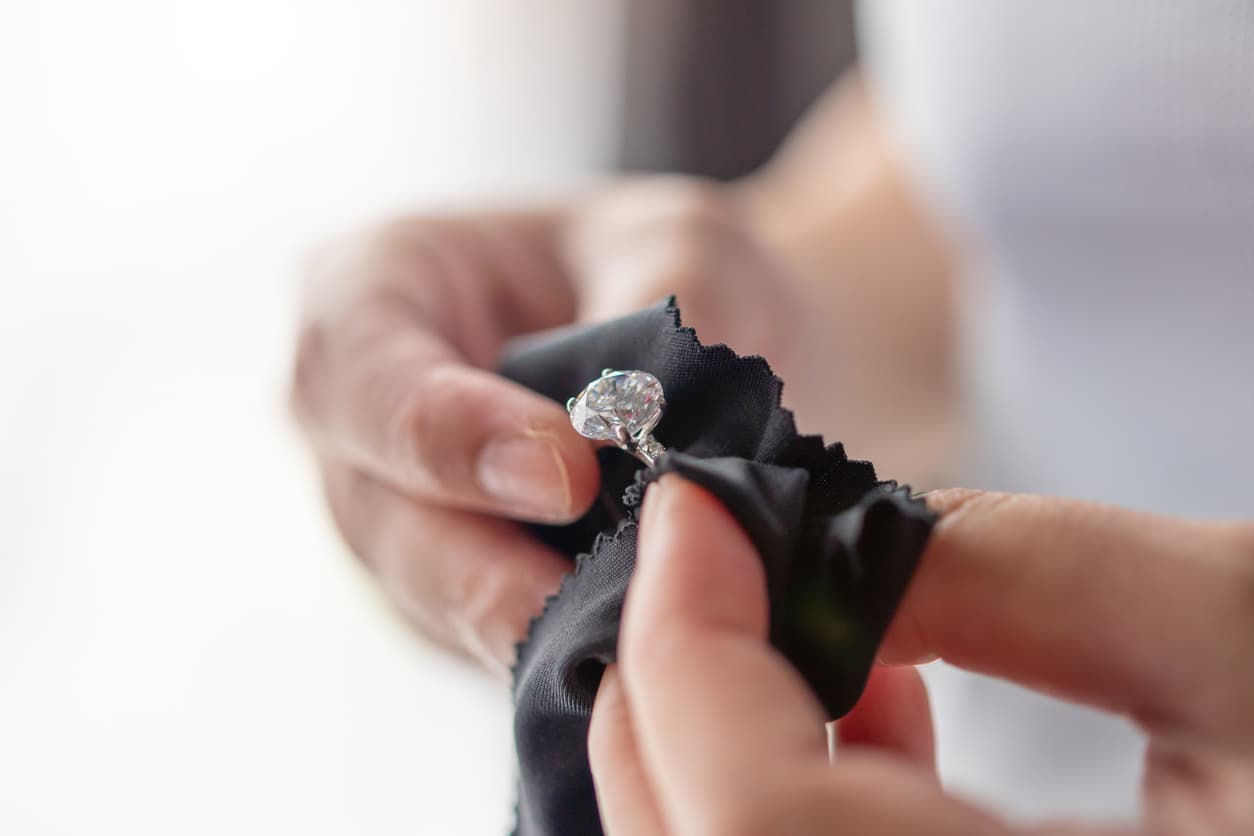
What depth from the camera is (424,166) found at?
1.17 meters

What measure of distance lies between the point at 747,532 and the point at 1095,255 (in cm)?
55

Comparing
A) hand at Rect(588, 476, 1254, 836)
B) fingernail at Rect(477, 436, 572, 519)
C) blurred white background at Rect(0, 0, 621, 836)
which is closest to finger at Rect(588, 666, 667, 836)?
hand at Rect(588, 476, 1254, 836)

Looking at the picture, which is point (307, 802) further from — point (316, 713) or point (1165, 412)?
point (1165, 412)

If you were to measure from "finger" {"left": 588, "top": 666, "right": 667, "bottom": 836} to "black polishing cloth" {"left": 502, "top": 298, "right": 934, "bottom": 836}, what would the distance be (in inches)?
1.0

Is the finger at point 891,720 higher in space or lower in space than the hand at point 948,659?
lower

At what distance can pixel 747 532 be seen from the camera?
0.97 feet

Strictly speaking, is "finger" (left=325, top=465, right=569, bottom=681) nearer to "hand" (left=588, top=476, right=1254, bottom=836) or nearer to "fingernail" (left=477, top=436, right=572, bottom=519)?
"fingernail" (left=477, top=436, right=572, bottom=519)

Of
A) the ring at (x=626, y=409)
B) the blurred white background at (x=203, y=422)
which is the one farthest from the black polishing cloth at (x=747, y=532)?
the blurred white background at (x=203, y=422)

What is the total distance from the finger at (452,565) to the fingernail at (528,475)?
4cm

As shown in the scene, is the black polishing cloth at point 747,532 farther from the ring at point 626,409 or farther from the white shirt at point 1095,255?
the white shirt at point 1095,255

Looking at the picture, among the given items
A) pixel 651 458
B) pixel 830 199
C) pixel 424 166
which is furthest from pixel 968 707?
pixel 424 166

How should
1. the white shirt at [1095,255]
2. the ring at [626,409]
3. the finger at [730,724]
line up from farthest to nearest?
the white shirt at [1095,255]
the ring at [626,409]
the finger at [730,724]

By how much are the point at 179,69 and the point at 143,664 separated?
54cm

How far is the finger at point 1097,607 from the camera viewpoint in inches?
10.6
